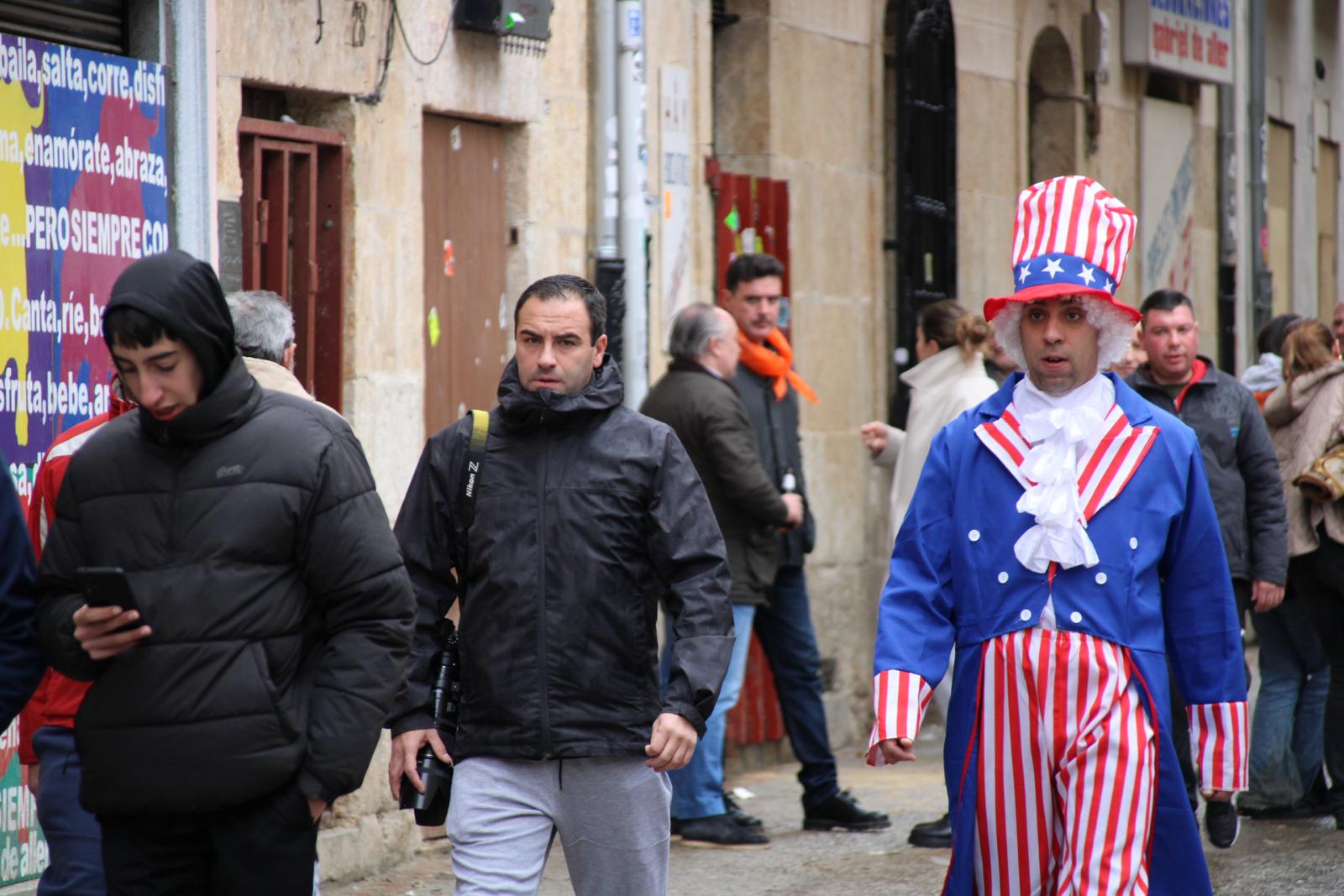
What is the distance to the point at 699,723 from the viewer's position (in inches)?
189

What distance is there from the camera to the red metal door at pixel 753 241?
34.2ft

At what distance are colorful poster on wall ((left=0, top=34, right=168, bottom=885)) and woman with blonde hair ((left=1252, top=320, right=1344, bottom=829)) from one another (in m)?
4.53

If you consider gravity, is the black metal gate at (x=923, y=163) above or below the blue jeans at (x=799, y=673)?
above

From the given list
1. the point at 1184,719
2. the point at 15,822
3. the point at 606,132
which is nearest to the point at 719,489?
the point at 1184,719

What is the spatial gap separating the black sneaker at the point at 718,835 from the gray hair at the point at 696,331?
1.66 metres

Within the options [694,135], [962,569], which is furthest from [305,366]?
[962,569]

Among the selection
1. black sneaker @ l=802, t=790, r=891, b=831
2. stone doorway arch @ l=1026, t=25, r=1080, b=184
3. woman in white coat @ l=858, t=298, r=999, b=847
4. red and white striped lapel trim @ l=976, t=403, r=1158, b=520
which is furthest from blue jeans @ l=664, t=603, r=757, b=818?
stone doorway arch @ l=1026, t=25, r=1080, b=184

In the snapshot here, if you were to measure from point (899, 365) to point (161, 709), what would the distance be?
8222mm

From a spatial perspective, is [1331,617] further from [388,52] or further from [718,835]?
[388,52]

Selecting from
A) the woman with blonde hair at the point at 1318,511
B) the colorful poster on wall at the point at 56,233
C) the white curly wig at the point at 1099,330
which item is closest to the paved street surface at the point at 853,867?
the woman with blonde hair at the point at 1318,511

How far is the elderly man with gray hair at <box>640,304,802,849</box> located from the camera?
8180 mm

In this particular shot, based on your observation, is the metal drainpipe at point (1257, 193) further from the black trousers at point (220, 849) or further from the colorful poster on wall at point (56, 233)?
the black trousers at point (220, 849)

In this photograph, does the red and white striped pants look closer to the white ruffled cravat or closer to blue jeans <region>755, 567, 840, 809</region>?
the white ruffled cravat

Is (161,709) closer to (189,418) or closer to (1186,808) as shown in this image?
(189,418)
